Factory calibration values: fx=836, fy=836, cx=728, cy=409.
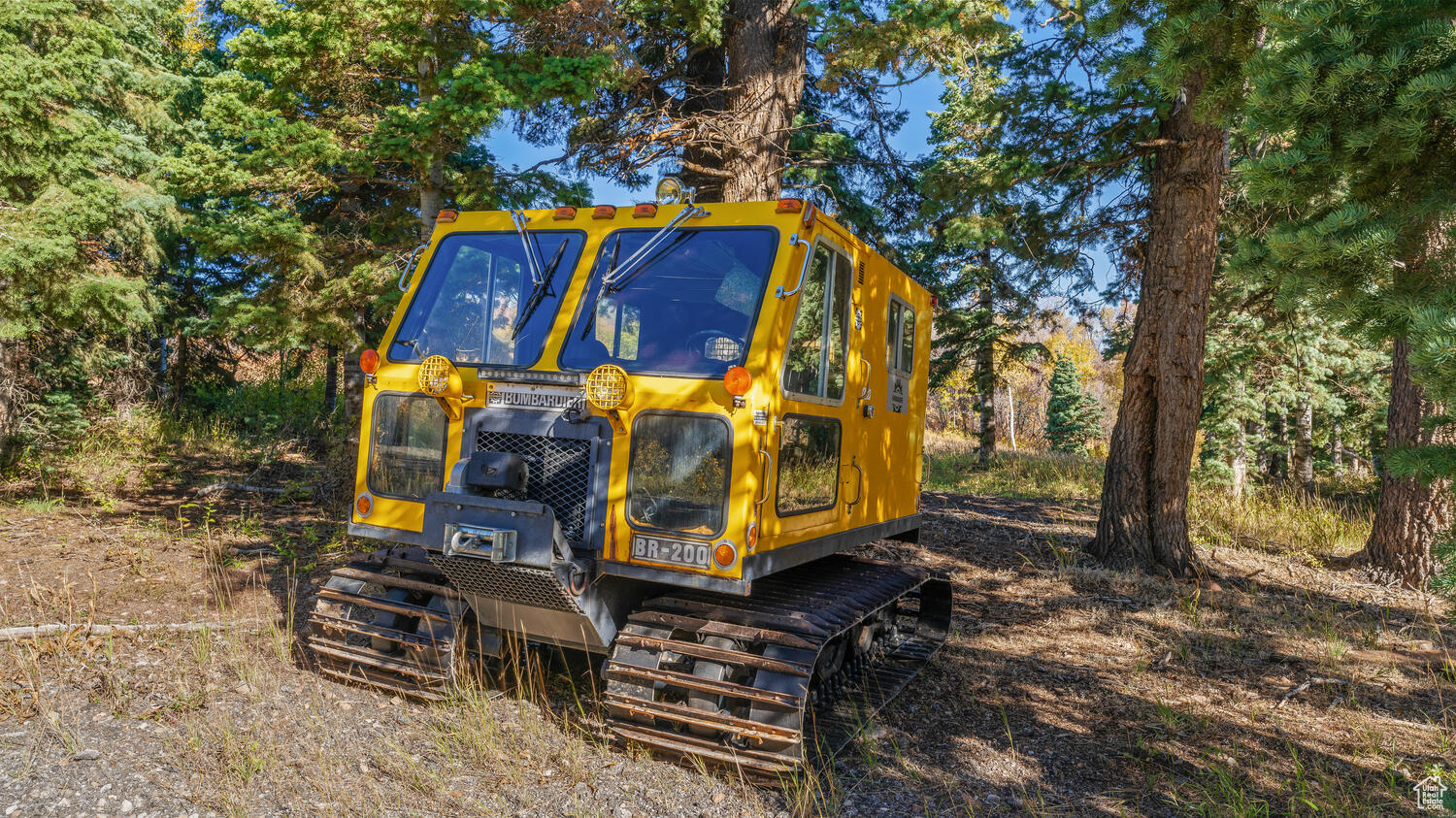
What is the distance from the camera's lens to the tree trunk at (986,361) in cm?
2070

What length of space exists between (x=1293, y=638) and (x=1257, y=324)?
9.51 metres

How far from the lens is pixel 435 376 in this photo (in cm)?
452

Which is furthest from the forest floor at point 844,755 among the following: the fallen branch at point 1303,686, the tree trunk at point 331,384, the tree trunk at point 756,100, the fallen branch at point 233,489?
the tree trunk at point 331,384

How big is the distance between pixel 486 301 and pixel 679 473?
177 centimetres

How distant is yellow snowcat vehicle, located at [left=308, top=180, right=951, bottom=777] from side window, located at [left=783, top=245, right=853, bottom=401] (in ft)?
0.06

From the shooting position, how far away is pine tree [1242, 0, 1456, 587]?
332 centimetres

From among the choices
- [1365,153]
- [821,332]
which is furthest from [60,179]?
[1365,153]

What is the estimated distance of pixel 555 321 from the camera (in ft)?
15.6

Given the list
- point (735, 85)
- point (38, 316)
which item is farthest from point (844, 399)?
point (38, 316)

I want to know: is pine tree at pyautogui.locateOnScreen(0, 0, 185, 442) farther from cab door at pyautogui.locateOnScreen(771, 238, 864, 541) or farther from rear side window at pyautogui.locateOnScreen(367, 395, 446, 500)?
cab door at pyautogui.locateOnScreen(771, 238, 864, 541)

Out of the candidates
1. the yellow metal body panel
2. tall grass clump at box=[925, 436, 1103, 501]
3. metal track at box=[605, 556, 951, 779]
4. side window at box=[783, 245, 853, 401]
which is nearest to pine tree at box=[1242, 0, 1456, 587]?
side window at box=[783, 245, 853, 401]

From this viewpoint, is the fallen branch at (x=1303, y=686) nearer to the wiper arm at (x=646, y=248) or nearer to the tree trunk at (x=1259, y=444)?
the wiper arm at (x=646, y=248)

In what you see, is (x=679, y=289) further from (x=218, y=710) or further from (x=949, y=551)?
(x=949, y=551)

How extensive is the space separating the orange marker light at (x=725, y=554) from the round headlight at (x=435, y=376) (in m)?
1.75
